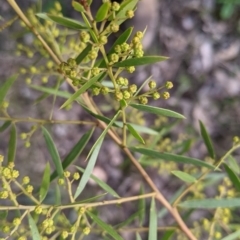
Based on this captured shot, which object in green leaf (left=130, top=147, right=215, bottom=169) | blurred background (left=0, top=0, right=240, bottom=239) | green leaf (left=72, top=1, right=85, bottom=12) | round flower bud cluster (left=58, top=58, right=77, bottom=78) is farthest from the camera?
blurred background (left=0, top=0, right=240, bottom=239)

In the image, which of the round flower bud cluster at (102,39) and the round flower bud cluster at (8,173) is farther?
the round flower bud cluster at (8,173)

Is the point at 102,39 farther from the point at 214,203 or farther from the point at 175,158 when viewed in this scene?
the point at 214,203

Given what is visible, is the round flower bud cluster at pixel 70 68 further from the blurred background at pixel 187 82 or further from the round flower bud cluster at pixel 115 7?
the blurred background at pixel 187 82

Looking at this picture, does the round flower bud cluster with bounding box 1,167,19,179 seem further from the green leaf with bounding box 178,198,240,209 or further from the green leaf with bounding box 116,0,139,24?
the green leaf with bounding box 178,198,240,209

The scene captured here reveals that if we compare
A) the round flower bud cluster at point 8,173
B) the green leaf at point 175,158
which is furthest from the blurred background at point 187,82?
the round flower bud cluster at point 8,173

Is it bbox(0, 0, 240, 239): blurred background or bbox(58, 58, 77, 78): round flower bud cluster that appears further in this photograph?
bbox(0, 0, 240, 239): blurred background

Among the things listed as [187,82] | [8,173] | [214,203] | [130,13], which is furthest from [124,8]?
[187,82]

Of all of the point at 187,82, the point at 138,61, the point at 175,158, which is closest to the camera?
the point at 138,61

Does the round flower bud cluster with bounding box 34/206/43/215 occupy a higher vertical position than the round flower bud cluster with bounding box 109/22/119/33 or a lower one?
lower

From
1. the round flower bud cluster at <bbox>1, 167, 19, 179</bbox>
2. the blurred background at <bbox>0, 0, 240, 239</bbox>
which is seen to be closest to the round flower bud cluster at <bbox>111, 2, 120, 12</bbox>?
the round flower bud cluster at <bbox>1, 167, 19, 179</bbox>
